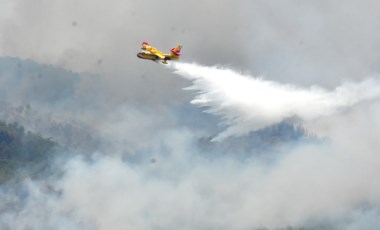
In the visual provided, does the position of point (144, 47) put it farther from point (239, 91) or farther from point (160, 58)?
point (239, 91)

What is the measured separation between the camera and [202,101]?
125062 mm

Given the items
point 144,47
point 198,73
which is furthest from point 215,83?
point 144,47

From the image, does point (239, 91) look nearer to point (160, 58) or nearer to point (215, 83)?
point (215, 83)

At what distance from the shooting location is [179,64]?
129m

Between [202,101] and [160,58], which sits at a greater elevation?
[160,58]

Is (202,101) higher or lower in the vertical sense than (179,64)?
lower

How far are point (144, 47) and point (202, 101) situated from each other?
1749cm

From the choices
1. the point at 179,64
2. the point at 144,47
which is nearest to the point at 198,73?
the point at 179,64

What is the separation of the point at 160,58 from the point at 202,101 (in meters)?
12.5

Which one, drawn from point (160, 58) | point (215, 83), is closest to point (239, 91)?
point (215, 83)

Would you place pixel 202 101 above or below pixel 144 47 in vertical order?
below

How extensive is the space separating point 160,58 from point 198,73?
26.7ft

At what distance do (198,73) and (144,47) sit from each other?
13.0 meters

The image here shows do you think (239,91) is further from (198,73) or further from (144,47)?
(144,47)
